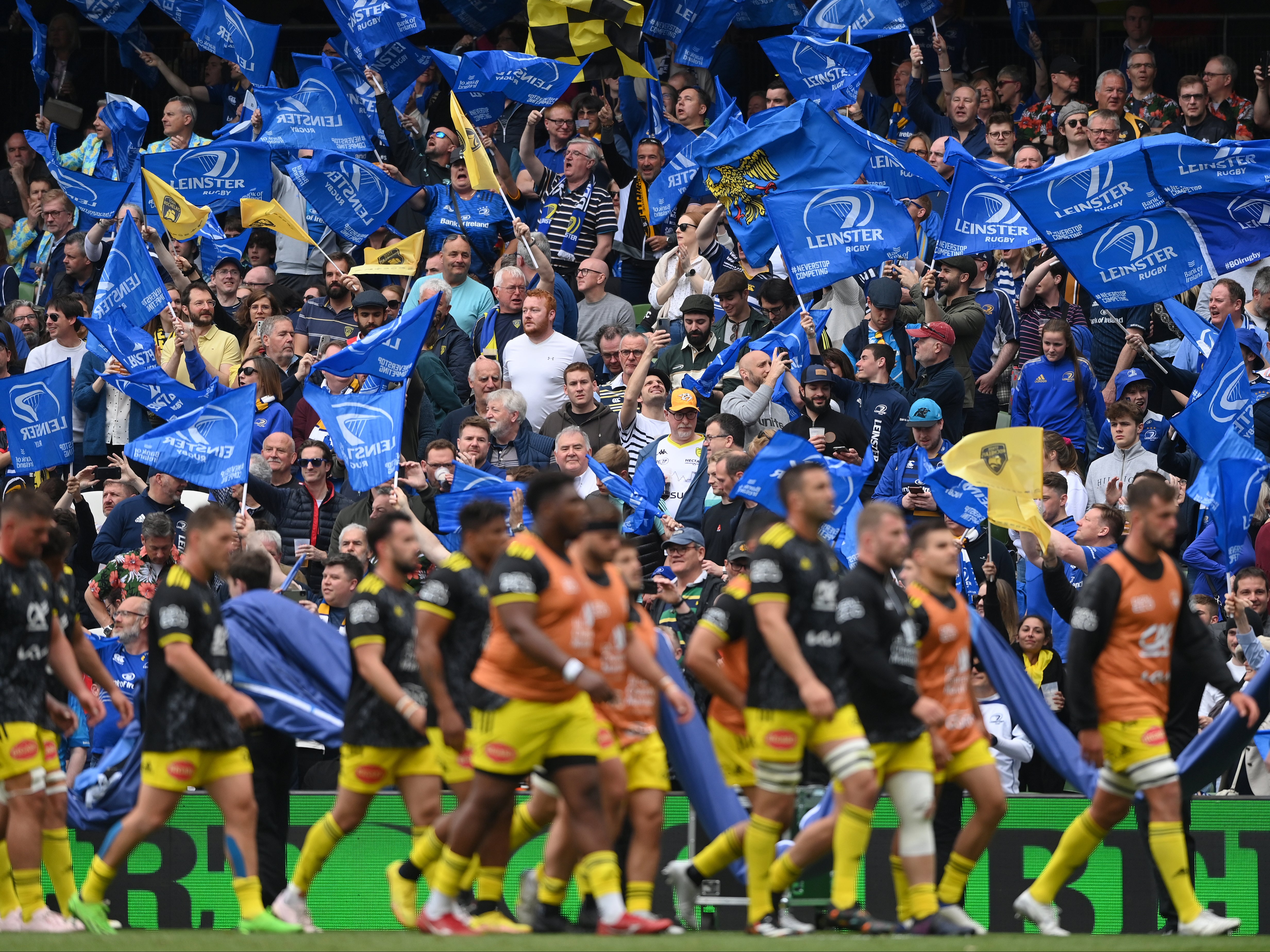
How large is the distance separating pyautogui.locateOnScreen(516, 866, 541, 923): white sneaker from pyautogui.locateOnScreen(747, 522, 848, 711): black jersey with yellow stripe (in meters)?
1.51

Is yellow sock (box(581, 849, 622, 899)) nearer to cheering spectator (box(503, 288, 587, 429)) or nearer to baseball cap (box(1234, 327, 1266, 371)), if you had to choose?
cheering spectator (box(503, 288, 587, 429))

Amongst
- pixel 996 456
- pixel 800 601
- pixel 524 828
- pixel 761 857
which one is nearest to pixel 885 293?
pixel 996 456

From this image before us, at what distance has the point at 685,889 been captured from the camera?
9.50 m

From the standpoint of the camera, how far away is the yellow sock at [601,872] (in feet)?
27.8

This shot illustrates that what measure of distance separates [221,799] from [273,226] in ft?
24.4

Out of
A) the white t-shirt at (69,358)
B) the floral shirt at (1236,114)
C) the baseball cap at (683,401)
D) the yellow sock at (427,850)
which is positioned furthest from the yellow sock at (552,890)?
the floral shirt at (1236,114)

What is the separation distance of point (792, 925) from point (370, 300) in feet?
24.4

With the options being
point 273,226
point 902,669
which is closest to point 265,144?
point 273,226

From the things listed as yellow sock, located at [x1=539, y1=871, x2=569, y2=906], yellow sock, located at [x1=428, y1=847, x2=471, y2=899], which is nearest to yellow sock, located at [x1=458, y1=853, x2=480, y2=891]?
yellow sock, located at [x1=428, y1=847, x2=471, y2=899]

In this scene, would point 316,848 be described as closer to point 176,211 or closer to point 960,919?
point 960,919

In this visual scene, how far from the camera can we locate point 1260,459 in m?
12.1

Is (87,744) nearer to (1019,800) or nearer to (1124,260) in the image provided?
(1019,800)

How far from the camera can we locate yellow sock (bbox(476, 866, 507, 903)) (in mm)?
9039

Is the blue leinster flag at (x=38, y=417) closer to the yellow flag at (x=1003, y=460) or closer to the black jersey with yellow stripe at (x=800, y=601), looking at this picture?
the yellow flag at (x=1003, y=460)
